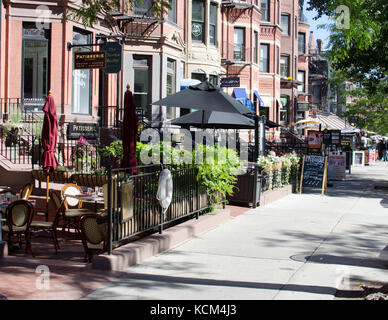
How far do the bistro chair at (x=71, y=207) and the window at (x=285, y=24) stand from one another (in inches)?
1376

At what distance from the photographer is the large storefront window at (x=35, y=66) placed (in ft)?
52.0

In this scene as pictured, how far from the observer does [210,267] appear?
293 inches

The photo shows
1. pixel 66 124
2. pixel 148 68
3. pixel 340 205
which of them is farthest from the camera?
pixel 148 68

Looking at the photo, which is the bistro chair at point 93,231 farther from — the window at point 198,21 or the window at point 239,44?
the window at point 239,44

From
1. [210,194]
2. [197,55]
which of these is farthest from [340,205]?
[197,55]

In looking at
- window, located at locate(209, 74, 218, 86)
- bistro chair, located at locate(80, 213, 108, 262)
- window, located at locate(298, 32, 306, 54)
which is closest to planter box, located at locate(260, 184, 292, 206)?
bistro chair, located at locate(80, 213, 108, 262)

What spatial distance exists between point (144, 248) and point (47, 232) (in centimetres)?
279

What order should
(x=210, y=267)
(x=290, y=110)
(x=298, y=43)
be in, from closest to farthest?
(x=210, y=267)
(x=290, y=110)
(x=298, y=43)

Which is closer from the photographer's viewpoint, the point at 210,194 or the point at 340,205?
the point at 210,194

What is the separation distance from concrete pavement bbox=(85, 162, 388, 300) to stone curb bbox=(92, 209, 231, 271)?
0.42 ft

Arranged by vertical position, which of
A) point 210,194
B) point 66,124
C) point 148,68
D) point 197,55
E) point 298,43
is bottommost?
point 210,194

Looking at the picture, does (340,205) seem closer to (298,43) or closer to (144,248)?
(144,248)

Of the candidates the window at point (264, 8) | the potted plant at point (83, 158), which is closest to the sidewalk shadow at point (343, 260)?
the potted plant at point (83, 158)
